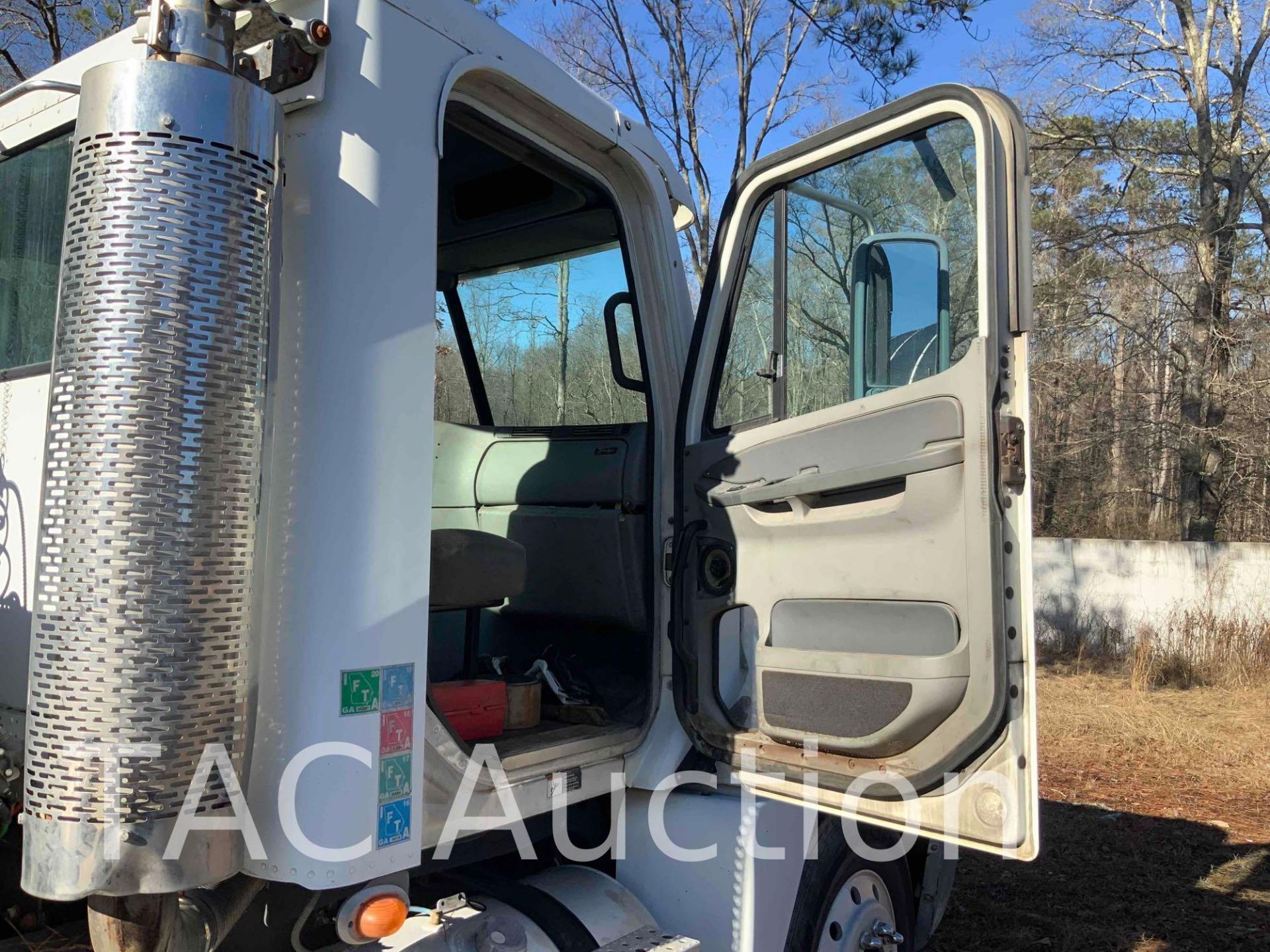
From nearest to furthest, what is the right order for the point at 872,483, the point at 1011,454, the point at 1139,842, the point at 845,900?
the point at 1011,454 → the point at 872,483 → the point at 845,900 → the point at 1139,842

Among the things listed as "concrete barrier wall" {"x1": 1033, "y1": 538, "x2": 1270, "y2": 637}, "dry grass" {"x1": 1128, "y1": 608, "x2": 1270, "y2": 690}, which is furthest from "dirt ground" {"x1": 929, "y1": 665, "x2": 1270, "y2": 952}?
"concrete barrier wall" {"x1": 1033, "y1": 538, "x2": 1270, "y2": 637}

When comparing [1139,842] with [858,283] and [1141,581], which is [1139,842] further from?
[1141,581]

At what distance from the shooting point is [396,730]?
79.9 inches

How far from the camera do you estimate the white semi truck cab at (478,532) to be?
1761 mm

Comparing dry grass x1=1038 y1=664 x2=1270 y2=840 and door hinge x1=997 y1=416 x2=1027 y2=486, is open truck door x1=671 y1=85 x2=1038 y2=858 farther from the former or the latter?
dry grass x1=1038 y1=664 x2=1270 y2=840

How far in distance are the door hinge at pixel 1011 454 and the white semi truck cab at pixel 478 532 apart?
10 mm

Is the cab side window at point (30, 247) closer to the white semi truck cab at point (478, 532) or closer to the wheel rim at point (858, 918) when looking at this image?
the white semi truck cab at point (478, 532)

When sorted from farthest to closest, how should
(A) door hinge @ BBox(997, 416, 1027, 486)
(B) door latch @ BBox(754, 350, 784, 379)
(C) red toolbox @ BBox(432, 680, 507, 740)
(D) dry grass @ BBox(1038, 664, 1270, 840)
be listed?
(D) dry grass @ BBox(1038, 664, 1270, 840), (B) door latch @ BBox(754, 350, 784, 379), (C) red toolbox @ BBox(432, 680, 507, 740), (A) door hinge @ BBox(997, 416, 1027, 486)

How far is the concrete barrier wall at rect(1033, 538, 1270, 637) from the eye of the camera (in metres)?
12.4

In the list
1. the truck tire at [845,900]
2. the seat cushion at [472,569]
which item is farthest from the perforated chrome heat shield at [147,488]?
the truck tire at [845,900]

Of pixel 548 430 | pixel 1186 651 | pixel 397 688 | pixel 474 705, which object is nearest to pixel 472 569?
pixel 474 705

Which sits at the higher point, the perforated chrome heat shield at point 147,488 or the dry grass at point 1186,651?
the perforated chrome heat shield at point 147,488

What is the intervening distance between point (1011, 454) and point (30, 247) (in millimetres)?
2387

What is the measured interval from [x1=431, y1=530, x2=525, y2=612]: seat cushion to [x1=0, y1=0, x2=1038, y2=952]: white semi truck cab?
0.04 feet
